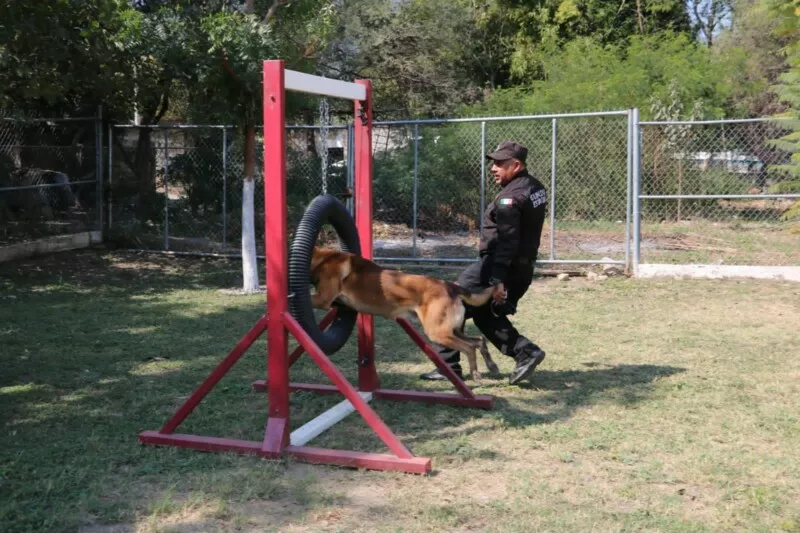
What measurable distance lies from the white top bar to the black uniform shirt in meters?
1.29

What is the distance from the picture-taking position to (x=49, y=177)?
13773 mm

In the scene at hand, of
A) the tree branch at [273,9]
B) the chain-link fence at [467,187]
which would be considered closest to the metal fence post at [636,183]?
the chain-link fence at [467,187]

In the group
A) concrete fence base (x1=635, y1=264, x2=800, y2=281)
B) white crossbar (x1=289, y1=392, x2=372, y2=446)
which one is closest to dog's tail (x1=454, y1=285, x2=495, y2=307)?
white crossbar (x1=289, y1=392, x2=372, y2=446)

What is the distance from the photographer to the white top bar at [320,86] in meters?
4.91

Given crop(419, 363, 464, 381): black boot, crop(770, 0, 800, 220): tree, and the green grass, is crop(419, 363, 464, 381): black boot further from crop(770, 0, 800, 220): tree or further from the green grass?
crop(770, 0, 800, 220): tree

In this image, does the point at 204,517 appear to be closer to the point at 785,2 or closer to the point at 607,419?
the point at 607,419

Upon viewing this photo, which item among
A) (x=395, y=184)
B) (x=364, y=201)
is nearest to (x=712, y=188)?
(x=395, y=184)

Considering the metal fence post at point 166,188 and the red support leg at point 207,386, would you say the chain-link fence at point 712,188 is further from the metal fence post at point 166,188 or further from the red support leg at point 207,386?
the red support leg at point 207,386

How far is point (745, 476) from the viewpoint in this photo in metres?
4.52

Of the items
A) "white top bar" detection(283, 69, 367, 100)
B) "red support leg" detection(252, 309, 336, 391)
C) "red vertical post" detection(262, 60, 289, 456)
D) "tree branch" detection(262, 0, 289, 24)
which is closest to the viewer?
"red vertical post" detection(262, 60, 289, 456)

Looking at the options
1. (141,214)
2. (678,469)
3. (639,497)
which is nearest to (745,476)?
(678,469)

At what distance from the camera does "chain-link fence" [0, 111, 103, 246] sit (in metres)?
12.9

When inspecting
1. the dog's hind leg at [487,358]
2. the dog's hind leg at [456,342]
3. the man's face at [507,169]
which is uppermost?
the man's face at [507,169]

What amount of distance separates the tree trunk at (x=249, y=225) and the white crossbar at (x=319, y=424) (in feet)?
17.9
